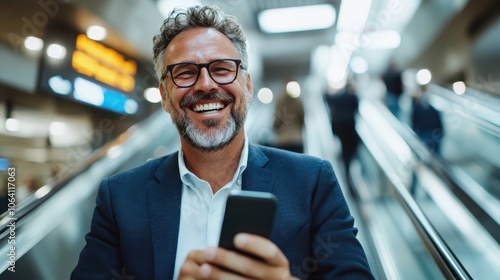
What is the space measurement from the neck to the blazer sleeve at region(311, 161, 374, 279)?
1.17 feet

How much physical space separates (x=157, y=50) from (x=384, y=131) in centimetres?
664

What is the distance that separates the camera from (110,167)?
451cm

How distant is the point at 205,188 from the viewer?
1526mm

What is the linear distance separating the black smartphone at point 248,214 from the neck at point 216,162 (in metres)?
0.58

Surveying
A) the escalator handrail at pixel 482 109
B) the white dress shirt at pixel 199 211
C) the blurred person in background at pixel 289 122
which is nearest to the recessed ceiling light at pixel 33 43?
the blurred person in background at pixel 289 122

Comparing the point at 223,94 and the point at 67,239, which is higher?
the point at 67,239

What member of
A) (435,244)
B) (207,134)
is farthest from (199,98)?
(435,244)

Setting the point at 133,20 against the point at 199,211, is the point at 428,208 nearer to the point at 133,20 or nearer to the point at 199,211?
the point at 199,211

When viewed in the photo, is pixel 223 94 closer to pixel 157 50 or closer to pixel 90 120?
pixel 157 50

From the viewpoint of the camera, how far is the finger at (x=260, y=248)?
0.86 m

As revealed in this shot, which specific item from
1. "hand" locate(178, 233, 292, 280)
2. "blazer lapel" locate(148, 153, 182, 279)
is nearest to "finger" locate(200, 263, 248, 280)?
"hand" locate(178, 233, 292, 280)

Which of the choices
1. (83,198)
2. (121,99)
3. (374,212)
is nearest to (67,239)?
(83,198)

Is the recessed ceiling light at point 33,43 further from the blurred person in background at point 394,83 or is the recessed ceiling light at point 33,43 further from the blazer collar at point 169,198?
the blurred person in background at point 394,83

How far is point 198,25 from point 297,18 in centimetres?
1079
